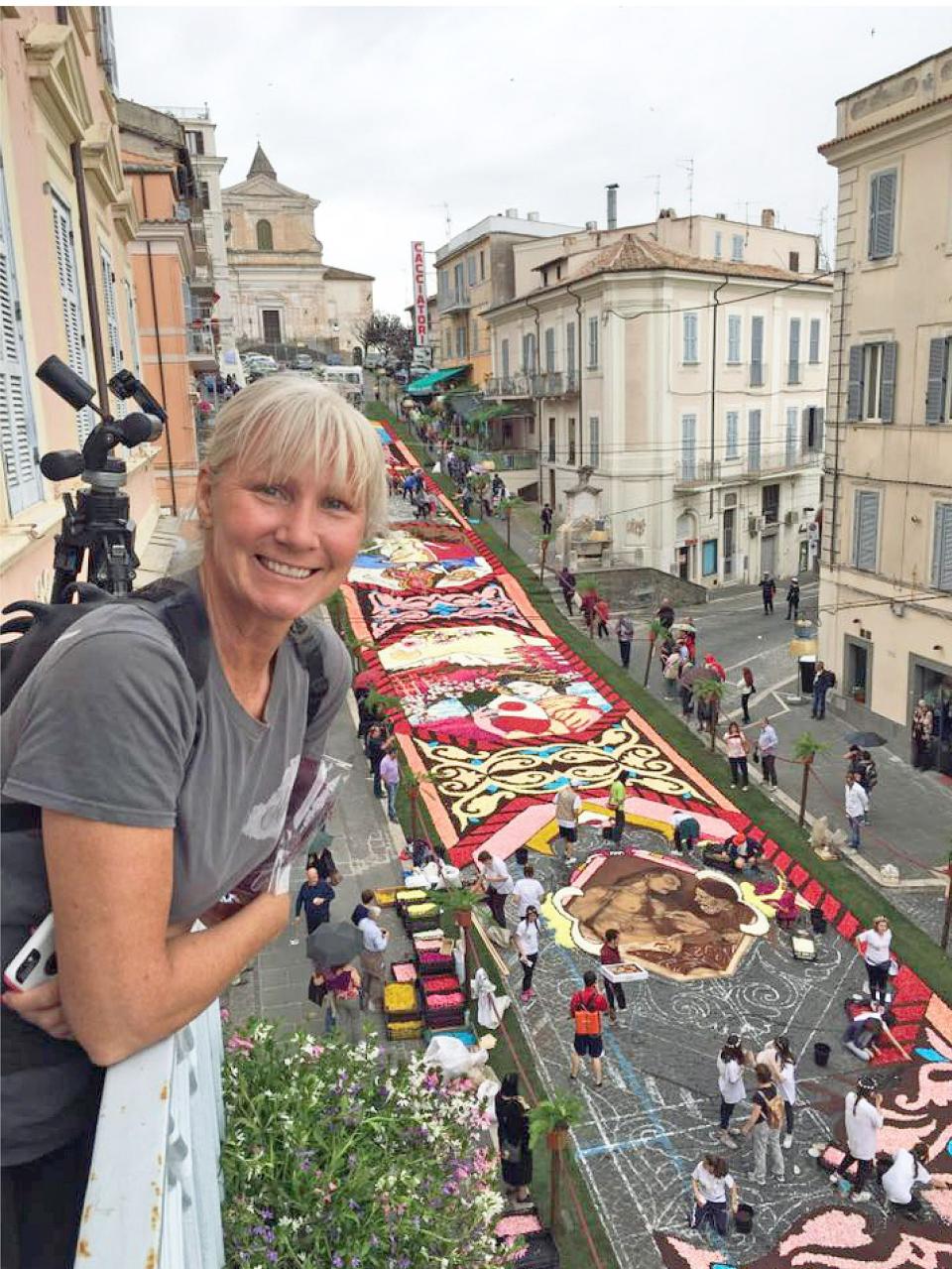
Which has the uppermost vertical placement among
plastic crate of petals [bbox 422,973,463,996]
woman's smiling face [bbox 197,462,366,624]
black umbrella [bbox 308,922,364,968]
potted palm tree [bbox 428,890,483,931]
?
woman's smiling face [bbox 197,462,366,624]

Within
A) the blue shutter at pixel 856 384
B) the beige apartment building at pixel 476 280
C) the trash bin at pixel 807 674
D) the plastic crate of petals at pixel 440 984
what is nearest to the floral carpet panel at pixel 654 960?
the plastic crate of petals at pixel 440 984

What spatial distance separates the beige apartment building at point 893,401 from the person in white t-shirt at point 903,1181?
1229 cm

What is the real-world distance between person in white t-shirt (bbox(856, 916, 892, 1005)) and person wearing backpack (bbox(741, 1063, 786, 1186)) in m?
2.96

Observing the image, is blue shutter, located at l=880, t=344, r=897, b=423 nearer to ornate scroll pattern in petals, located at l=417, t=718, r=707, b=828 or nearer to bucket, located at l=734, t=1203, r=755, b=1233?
ornate scroll pattern in petals, located at l=417, t=718, r=707, b=828

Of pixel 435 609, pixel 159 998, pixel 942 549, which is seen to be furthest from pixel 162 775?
pixel 435 609

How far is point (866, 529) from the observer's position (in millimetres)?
23828

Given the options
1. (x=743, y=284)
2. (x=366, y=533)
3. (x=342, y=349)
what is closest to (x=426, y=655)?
(x=743, y=284)

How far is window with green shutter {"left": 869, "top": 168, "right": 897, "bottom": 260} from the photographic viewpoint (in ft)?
71.1

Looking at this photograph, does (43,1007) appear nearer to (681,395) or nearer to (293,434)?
(293,434)

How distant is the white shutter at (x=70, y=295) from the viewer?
1030cm

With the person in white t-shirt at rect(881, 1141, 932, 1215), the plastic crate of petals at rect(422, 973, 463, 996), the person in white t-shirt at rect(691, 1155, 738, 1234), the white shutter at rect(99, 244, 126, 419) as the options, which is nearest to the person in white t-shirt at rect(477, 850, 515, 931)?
the plastic crate of petals at rect(422, 973, 463, 996)

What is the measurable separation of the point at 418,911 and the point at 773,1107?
19.4ft

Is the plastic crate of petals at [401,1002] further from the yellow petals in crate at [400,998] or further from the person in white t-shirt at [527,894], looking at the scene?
the person in white t-shirt at [527,894]

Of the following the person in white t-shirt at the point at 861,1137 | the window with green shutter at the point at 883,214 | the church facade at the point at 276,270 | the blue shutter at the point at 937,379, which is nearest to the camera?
the person in white t-shirt at the point at 861,1137
